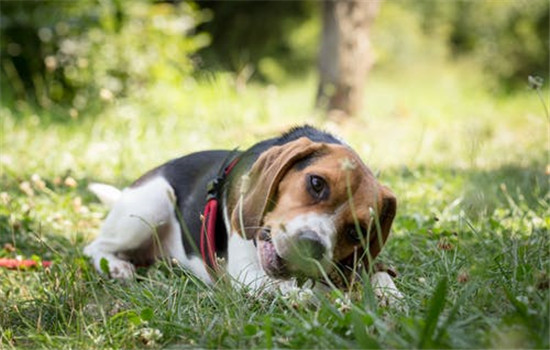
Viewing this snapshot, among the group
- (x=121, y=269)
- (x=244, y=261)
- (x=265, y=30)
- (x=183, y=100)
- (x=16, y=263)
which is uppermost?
(x=244, y=261)

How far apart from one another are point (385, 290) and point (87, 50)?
6.87 m

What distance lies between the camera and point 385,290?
342cm

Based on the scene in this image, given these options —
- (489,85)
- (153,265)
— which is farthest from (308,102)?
(153,265)

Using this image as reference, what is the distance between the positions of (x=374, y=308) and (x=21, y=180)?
402cm

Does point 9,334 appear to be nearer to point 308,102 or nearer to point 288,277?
point 288,277

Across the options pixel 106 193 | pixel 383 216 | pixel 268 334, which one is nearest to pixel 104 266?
pixel 106 193

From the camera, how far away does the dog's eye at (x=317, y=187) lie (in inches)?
140

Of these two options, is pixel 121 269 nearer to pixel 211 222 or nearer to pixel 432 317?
pixel 211 222

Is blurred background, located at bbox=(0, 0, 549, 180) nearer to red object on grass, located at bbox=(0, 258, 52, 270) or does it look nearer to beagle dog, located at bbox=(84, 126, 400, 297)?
beagle dog, located at bbox=(84, 126, 400, 297)

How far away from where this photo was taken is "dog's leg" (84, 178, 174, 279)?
185 inches

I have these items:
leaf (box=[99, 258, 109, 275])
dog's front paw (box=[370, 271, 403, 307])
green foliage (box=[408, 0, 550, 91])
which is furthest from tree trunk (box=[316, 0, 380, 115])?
dog's front paw (box=[370, 271, 403, 307])

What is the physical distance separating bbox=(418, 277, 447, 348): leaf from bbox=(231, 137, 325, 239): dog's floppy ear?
45.5 inches

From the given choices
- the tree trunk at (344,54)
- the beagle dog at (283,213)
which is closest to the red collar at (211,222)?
the beagle dog at (283,213)

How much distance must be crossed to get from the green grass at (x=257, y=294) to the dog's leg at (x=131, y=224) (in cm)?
15
